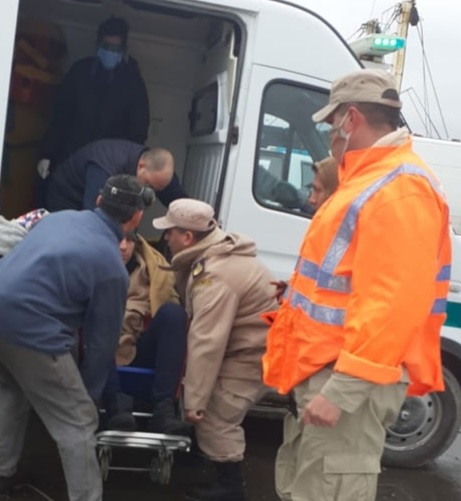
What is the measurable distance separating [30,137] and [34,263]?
264 centimetres

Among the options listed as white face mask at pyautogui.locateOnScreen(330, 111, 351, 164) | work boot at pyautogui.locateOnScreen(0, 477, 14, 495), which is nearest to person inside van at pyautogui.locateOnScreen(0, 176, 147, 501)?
work boot at pyautogui.locateOnScreen(0, 477, 14, 495)

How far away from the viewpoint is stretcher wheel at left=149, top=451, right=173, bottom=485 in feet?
13.5

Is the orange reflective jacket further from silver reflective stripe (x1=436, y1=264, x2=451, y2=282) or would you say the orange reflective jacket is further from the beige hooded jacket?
the beige hooded jacket

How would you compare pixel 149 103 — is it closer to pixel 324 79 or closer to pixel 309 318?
pixel 324 79

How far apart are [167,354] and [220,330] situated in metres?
0.37

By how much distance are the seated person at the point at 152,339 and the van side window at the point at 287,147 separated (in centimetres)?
71

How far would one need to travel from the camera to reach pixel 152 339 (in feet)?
14.7

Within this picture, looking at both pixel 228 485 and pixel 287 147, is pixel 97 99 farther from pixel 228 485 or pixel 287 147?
pixel 228 485

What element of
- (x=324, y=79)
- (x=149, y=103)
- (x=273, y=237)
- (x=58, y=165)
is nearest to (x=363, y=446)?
(x=273, y=237)

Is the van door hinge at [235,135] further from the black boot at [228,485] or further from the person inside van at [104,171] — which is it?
the black boot at [228,485]

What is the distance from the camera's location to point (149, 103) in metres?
6.19

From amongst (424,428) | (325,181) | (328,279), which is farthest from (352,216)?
(424,428)

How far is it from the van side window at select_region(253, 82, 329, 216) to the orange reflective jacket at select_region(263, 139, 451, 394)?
6.31 feet

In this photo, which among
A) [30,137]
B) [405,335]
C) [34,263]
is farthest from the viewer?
[30,137]
